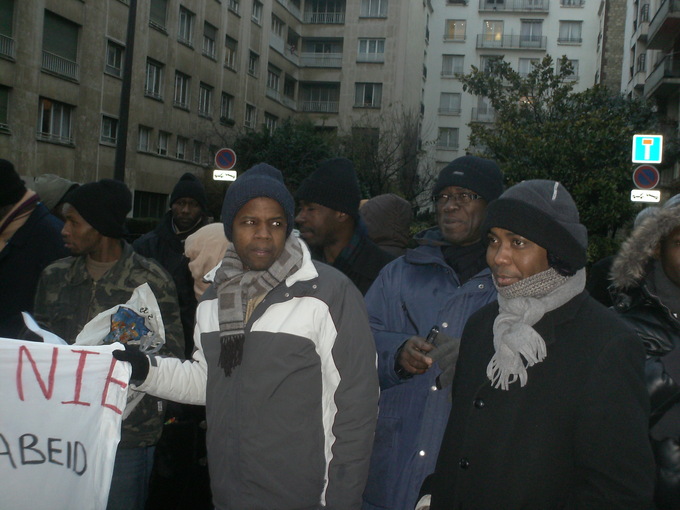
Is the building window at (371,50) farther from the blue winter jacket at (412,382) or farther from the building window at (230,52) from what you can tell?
the blue winter jacket at (412,382)

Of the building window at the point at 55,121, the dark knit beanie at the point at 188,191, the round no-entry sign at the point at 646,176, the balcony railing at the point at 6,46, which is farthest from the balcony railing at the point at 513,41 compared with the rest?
the dark knit beanie at the point at 188,191

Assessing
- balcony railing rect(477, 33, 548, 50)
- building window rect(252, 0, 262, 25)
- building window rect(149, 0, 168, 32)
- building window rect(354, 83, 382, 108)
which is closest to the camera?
building window rect(149, 0, 168, 32)

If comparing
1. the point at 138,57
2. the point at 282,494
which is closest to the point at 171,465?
the point at 282,494

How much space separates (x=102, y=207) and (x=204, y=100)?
3179cm

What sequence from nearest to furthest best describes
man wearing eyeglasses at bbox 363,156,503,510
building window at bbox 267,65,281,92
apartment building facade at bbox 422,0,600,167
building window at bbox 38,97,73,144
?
1. man wearing eyeglasses at bbox 363,156,503,510
2. building window at bbox 38,97,73,144
3. building window at bbox 267,65,281,92
4. apartment building facade at bbox 422,0,600,167

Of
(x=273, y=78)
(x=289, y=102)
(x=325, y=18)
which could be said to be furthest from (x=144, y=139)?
(x=325, y=18)

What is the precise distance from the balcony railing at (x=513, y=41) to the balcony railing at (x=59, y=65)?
3935 cm

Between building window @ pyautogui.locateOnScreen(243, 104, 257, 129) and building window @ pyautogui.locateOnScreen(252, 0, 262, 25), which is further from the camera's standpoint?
building window @ pyautogui.locateOnScreen(243, 104, 257, 129)

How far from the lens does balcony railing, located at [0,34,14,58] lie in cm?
2073

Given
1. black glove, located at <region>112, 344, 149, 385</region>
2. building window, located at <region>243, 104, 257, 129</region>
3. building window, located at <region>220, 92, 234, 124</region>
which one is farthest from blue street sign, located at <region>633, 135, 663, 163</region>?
building window, located at <region>243, 104, 257, 129</region>

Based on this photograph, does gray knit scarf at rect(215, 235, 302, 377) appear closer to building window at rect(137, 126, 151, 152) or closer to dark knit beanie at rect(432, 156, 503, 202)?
dark knit beanie at rect(432, 156, 503, 202)

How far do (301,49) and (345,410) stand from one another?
1828 inches

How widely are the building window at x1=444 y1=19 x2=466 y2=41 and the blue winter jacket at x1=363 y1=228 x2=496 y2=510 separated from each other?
56.6 metres

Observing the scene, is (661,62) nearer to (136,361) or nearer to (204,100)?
(204,100)
